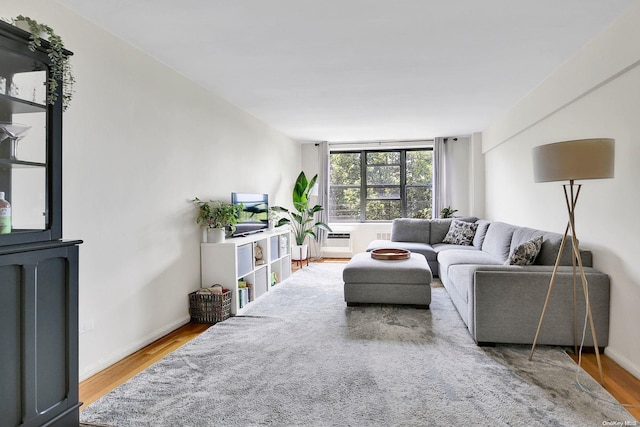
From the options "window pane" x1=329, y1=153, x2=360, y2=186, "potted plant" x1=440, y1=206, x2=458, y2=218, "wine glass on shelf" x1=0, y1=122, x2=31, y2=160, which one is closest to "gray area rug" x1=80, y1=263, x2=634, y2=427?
"wine glass on shelf" x1=0, y1=122, x2=31, y2=160

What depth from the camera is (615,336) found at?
8.73ft

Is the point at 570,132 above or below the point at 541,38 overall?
below

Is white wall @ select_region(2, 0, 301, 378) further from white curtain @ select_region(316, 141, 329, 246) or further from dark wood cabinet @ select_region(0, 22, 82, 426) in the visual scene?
white curtain @ select_region(316, 141, 329, 246)

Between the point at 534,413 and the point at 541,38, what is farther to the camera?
the point at 541,38

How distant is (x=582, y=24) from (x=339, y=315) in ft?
9.98

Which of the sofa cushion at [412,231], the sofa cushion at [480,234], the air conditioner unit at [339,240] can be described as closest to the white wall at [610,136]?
the sofa cushion at [480,234]

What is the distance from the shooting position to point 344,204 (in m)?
7.82

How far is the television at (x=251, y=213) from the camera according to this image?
4.39m

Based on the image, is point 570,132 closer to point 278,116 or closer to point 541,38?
point 541,38

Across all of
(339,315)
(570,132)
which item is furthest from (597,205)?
(339,315)

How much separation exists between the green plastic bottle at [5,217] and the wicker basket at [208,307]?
7.06ft

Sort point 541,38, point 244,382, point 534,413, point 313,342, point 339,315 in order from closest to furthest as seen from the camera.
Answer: point 534,413 → point 244,382 → point 541,38 → point 313,342 → point 339,315

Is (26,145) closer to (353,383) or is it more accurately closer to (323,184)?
(353,383)

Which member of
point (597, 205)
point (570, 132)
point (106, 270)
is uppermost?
point (570, 132)
